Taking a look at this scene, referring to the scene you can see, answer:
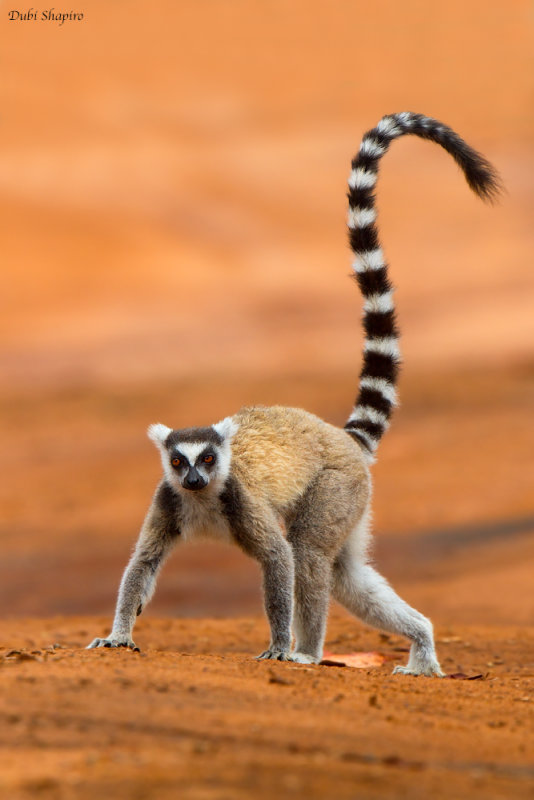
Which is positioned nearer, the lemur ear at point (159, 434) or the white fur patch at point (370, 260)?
the lemur ear at point (159, 434)

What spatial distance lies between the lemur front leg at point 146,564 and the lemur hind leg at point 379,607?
1.28 meters

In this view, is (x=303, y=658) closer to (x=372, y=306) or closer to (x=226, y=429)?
(x=226, y=429)

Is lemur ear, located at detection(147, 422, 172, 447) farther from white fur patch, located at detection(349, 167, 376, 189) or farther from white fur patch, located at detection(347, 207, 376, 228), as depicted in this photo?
white fur patch, located at detection(349, 167, 376, 189)

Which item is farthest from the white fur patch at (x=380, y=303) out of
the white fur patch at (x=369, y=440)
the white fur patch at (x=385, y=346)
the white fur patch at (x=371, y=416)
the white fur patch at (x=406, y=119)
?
the white fur patch at (x=406, y=119)

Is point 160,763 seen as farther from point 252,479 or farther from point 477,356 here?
point 477,356

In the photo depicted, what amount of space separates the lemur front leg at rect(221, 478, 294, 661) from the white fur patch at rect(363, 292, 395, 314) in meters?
2.01

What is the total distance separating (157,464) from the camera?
20031 millimetres

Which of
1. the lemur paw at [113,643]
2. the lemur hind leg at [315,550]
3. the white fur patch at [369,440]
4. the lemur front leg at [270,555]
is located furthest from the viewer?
the white fur patch at [369,440]

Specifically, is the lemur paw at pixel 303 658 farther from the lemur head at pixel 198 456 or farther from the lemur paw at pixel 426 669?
the lemur head at pixel 198 456

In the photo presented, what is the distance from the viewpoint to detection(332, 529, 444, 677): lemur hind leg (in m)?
7.43

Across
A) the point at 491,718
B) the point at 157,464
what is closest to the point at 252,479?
the point at 491,718

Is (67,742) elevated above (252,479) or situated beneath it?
situated beneath

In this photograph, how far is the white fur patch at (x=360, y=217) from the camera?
27.4ft

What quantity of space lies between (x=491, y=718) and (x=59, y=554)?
1071 cm
